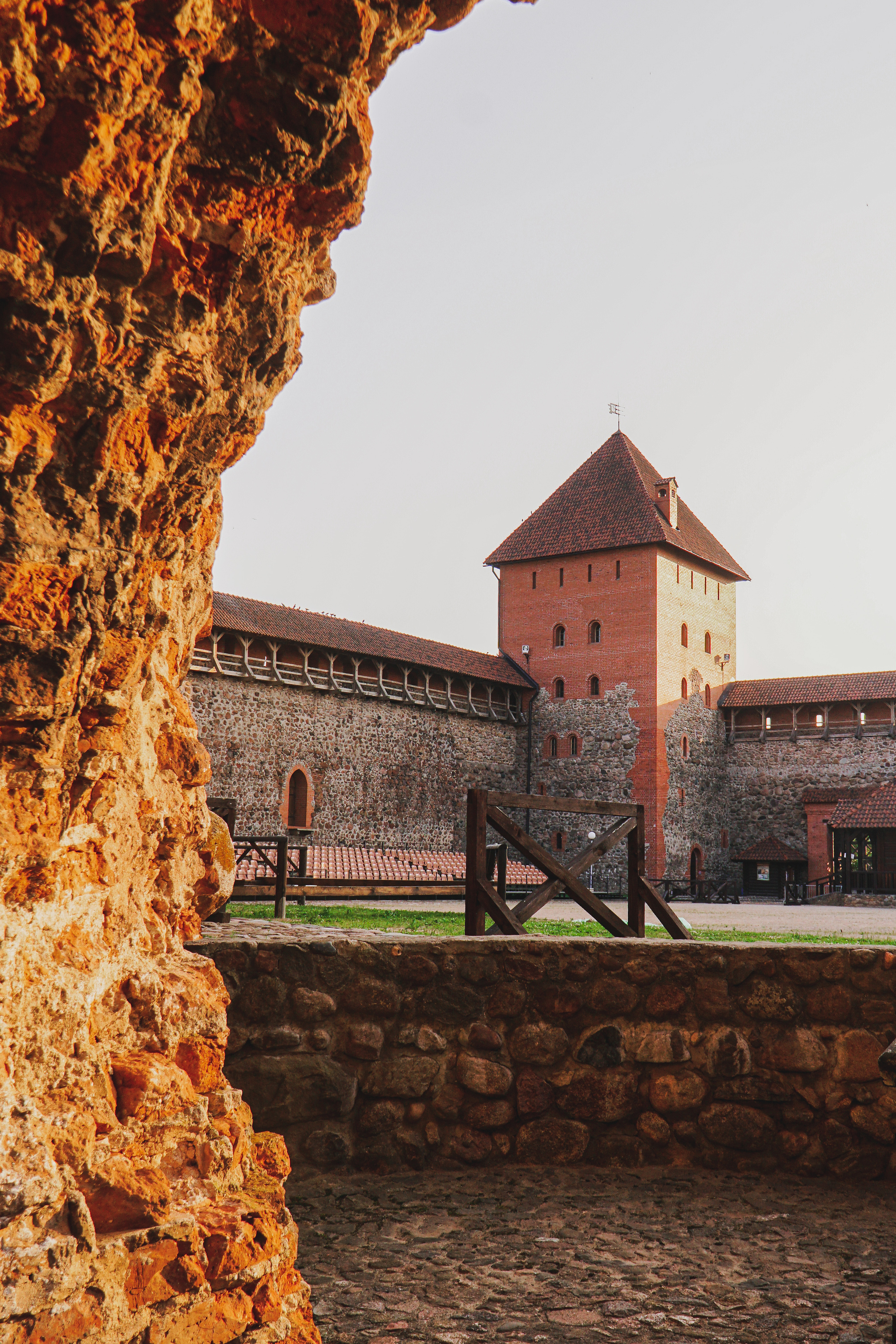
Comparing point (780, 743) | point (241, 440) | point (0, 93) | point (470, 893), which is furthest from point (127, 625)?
point (780, 743)

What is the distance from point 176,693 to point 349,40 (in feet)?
4.38

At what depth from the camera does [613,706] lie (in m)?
32.0

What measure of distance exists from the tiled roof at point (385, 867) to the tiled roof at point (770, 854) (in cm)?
1172

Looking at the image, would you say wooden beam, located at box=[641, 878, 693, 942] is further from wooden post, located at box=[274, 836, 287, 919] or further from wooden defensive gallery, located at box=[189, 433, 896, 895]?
wooden defensive gallery, located at box=[189, 433, 896, 895]

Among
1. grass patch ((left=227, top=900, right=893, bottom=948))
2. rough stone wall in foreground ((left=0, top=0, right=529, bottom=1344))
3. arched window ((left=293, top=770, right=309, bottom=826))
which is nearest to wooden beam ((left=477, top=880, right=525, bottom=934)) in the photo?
grass patch ((left=227, top=900, right=893, bottom=948))

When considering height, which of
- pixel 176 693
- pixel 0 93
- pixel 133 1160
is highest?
pixel 0 93

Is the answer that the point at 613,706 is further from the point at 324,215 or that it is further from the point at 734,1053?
the point at 324,215

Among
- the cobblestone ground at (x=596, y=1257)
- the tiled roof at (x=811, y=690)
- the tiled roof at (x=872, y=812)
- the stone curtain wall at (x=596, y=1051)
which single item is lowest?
the cobblestone ground at (x=596, y=1257)

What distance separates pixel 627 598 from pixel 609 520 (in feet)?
8.91

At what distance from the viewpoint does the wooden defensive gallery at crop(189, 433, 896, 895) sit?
2712cm

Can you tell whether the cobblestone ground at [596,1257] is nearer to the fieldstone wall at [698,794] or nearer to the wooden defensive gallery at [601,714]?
the wooden defensive gallery at [601,714]

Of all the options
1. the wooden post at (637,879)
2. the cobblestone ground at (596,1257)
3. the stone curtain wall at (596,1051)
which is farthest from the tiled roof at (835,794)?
the cobblestone ground at (596,1257)

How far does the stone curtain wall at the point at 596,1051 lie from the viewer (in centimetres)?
384

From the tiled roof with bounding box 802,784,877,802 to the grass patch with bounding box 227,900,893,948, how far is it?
21518mm
